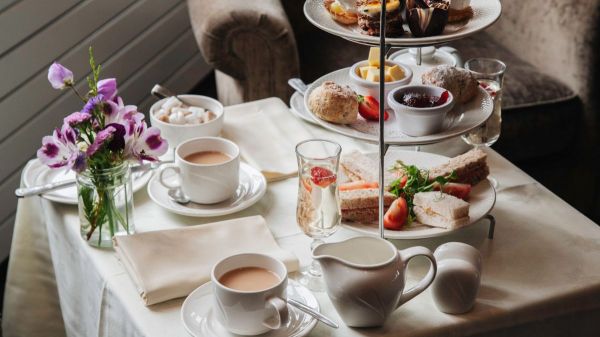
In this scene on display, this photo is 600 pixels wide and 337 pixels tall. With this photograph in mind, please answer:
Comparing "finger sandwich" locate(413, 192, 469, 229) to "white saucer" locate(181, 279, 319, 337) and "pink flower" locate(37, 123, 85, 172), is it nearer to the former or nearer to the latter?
"white saucer" locate(181, 279, 319, 337)

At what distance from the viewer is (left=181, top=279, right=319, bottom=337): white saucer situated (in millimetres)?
1189

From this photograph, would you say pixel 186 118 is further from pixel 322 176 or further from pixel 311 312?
pixel 311 312

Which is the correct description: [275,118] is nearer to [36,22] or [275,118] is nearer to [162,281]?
[162,281]

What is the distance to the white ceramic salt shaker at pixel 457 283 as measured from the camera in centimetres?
125

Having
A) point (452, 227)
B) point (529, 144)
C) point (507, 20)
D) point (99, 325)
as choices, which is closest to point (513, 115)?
point (529, 144)

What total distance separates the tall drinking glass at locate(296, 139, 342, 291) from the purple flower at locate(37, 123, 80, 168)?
0.38m

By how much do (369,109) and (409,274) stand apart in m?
0.30

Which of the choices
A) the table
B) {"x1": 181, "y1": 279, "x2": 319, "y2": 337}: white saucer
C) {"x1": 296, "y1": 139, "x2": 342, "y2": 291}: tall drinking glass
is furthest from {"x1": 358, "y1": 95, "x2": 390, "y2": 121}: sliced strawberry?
{"x1": 181, "y1": 279, "x2": 319, "y2": 337}: white saucer

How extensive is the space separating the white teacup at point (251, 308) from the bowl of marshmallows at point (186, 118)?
62 cm

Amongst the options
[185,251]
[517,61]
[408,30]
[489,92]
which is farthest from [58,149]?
[517,61]

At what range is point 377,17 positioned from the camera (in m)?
1.33

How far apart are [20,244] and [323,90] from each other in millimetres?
753

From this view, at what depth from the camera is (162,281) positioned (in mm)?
1305

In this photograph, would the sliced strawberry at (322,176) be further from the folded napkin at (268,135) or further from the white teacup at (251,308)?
the folded napkin at (268,135)
